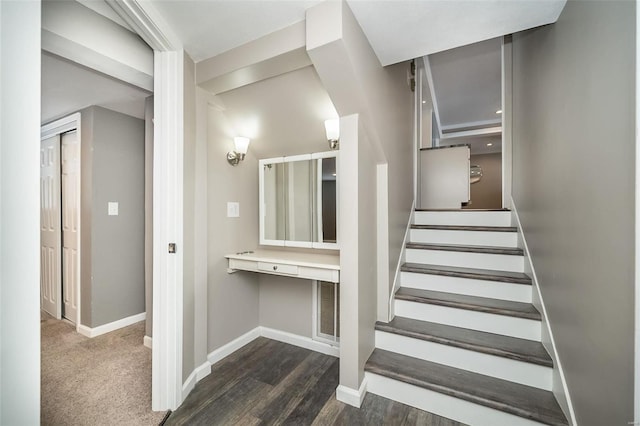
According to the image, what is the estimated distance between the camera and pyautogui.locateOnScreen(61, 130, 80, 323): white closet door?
2729 mm

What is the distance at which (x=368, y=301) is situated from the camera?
1.82 metres

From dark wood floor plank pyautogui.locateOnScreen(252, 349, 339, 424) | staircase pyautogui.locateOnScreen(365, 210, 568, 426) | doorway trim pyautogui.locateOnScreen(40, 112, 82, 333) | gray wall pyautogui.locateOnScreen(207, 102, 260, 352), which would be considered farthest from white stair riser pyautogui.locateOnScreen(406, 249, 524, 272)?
doorway trim pyautogui.locateOnScreen(40, 112, 82, 333)

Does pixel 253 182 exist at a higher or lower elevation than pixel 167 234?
higher

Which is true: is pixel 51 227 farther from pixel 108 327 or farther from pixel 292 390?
pixel 292 390

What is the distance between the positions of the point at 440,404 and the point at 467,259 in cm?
108

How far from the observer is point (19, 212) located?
1.91 ft

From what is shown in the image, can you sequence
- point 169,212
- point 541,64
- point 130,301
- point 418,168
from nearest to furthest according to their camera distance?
point 169,212 < point 541,64 < point 130,301 < point 418,168

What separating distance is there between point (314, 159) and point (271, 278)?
45.4 inches

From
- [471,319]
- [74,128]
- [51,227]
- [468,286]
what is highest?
[74,128]

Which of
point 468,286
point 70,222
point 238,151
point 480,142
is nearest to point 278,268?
point 238,151

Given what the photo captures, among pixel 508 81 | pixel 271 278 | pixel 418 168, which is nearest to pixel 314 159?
pixel 271 278

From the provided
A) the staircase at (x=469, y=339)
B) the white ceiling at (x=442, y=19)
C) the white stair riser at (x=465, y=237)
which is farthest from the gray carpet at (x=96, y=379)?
the white ceiling at (x=442, y=19)

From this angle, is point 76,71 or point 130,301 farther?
point 130,301

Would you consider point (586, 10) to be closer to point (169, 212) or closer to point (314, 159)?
point (314, 159)
